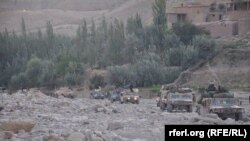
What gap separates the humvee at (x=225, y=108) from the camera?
3055 cm

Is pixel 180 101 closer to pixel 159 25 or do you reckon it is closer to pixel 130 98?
pixel 130 98

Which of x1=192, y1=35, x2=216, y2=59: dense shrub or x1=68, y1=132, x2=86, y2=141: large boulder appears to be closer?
x1=68, y1=132, x2=86, y2=141: large boulder

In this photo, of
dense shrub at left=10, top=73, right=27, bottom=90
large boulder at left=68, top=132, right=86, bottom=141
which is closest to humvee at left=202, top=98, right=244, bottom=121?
large boulder at left=68, top=132, right=86, bottom=141

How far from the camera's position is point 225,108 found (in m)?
30.8

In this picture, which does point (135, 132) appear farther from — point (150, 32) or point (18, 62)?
point (18, 62)

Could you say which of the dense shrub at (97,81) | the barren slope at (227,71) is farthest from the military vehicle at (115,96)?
the dense shrub at (97,81)

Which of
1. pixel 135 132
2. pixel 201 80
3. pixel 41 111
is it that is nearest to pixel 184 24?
pixel 201 80

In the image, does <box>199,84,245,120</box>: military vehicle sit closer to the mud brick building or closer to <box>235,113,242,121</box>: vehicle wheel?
<box>235,113,242,121</box>: vehicle wheel

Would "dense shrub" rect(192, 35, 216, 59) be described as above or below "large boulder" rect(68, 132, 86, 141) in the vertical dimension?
below

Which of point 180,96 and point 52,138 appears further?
point 180,96

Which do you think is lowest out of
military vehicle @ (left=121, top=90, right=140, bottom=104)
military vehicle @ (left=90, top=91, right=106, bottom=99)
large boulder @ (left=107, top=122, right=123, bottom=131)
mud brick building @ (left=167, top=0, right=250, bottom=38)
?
military vehicle @ (left=90, top=91, right=106, bottom=99)

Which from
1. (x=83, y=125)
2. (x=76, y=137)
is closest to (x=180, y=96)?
(x=83, y=125)

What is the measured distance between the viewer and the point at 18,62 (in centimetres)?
8362

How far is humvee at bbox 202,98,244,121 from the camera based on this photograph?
30.6m
